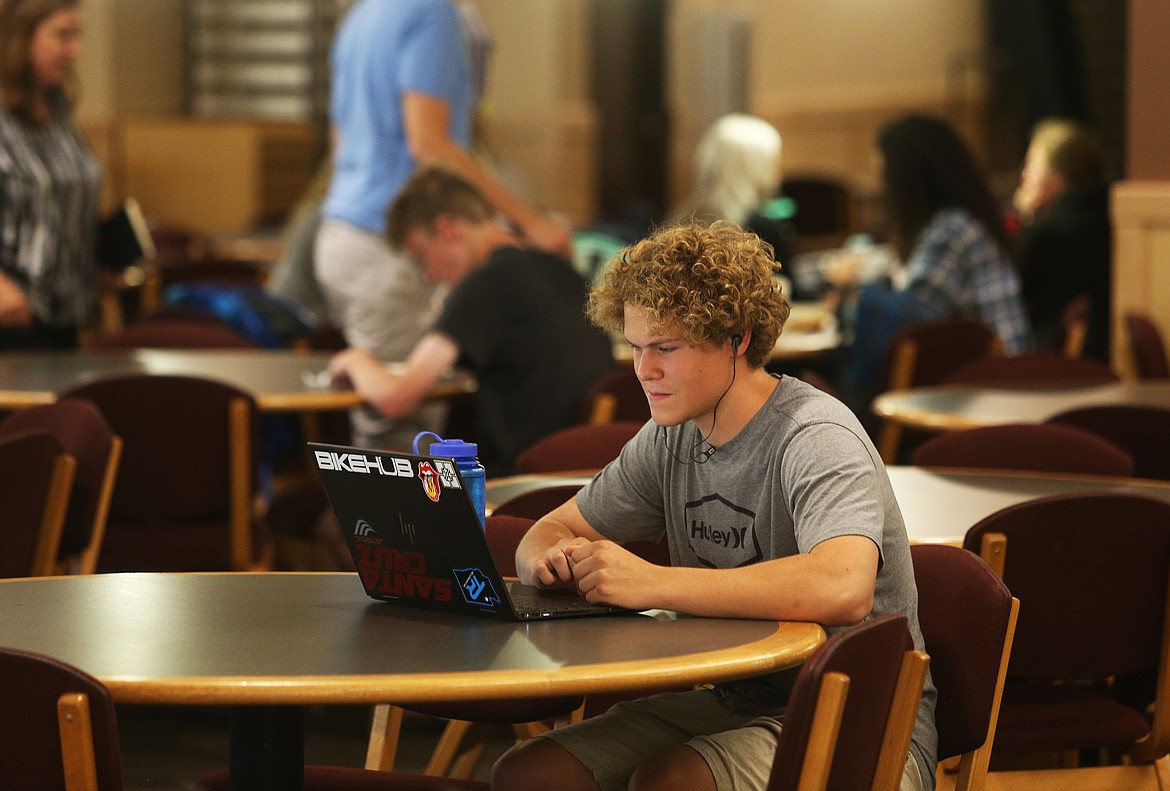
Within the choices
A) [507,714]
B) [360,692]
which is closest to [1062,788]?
[507,714]

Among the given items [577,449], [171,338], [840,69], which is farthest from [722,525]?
[840,69]

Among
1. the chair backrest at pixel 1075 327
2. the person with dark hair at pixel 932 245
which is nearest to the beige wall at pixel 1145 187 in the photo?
the chair backrest at pixel 1075 327

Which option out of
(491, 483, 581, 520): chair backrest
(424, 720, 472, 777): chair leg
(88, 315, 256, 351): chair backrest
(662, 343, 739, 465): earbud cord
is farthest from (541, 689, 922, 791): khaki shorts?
(88, 315, 256, 351): chair backrest

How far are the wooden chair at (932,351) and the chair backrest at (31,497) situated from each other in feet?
9.46

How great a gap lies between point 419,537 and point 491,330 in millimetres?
2130

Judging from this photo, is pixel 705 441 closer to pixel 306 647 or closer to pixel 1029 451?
pixel 306 647

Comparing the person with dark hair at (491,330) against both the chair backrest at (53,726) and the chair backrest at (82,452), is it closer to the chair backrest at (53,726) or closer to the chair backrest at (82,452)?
the chair backrest at (82,452)

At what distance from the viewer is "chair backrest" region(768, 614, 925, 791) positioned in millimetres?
1872

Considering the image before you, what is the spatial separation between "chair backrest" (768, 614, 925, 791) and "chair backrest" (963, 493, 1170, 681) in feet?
2.35

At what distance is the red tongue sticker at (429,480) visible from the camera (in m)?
2.10

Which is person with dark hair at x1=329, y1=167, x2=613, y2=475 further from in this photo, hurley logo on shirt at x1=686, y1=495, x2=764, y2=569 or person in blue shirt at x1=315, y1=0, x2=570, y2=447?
hurley logo on shirt at x1=686, y1=495, x2=764, y2=569

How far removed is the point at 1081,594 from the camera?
2709 mm

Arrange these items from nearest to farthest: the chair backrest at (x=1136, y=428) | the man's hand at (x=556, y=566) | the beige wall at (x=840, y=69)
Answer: the man's hand at (x=556, y=566) < the chair backrest at (x=1136, y=428) < the beige wall at (x=840, y=69)

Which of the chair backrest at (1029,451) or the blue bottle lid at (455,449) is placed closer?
the blue bottle lid at (455,449)
